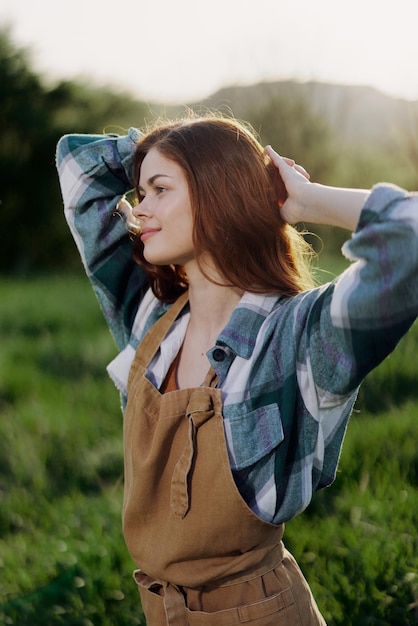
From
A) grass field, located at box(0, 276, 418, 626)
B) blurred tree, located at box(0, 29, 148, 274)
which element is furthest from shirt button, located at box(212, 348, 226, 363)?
blurred tree, located at box(0, 29, 148, 274)

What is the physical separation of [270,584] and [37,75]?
41.4 feet

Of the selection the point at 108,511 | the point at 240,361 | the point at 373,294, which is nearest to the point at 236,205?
the point at 240,361

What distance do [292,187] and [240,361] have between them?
373mm

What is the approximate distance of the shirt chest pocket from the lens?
1463 millimetres

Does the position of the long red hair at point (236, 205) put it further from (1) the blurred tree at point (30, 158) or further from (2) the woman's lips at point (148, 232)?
(1) the blurred tree at point (30, 158)

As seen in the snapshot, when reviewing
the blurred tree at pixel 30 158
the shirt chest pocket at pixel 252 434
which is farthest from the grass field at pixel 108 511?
the blurred tree at pixel 30 158

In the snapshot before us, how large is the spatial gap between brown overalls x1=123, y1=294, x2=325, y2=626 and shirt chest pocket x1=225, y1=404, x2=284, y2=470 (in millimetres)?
22

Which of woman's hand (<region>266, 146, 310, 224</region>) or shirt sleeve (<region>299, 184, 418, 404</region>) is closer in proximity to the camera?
shirt sleeve (<region>299, 184, 418, 404</region>)

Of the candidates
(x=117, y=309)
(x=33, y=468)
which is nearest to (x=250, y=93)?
(x=33, y=468)

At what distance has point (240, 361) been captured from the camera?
5.06ft

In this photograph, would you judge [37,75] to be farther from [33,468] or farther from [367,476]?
[367,476]

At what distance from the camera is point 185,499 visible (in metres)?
1.51

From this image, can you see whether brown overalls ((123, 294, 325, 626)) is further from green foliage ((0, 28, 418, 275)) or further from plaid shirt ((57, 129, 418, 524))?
green foliage ((0, 28, 418, 275))

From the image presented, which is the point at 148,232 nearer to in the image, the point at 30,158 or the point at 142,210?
the point at 142,210
